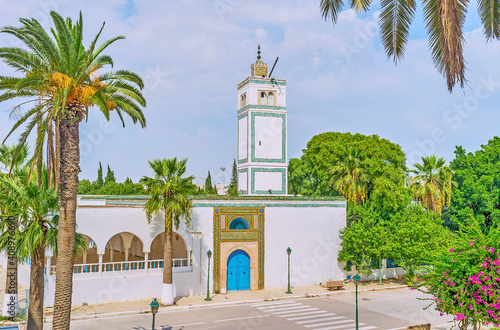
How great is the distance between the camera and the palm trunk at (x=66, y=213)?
576 inches

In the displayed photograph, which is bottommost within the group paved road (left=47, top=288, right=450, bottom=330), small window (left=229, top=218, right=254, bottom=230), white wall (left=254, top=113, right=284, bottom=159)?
paved road (left=47, top=288, right=450, bottom=330)

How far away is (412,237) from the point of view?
31.2 m

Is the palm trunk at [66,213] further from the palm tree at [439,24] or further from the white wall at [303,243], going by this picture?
the white wall at [303,243]

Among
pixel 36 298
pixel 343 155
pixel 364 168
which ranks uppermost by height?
pixel 343 155

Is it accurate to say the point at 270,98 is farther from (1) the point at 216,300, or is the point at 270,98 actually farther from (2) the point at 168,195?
(1) the point at 216,300

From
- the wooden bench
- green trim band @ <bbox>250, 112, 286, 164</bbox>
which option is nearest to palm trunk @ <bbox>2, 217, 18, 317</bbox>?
green trim band @ <bbox>250, 112, 286, 164</bbox>

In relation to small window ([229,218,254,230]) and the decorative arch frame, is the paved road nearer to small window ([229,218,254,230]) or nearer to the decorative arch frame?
the decorative arch frame

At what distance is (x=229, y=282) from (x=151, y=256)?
31.2 ft

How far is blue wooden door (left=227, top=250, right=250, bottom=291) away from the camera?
1159 inches

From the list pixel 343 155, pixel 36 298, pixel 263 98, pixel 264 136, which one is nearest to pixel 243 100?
pixel 263 98

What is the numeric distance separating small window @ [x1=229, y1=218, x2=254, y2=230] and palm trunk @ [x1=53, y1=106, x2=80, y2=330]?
15764 millimetres

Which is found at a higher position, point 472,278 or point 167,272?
point 472,278

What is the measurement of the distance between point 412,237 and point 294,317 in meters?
11.7

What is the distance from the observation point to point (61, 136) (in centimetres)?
1517
